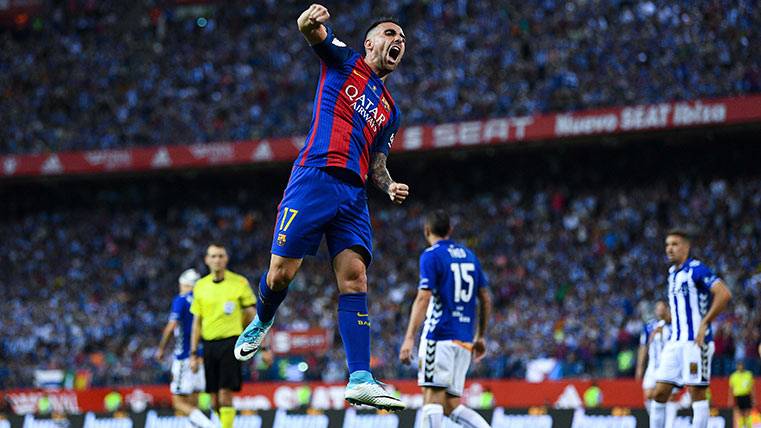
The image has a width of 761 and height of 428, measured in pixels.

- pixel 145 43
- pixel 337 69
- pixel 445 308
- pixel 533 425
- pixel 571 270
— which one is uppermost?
pixel 145 43

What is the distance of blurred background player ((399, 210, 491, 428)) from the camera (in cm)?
1048

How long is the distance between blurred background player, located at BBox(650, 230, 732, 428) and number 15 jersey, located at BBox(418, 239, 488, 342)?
2180mm

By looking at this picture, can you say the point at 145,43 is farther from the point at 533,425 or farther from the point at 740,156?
the point at 533,425

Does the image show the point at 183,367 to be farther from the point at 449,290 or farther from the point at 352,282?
the point at 352,282

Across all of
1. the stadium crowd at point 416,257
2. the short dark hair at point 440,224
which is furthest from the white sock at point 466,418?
the stadium crowd at point 416,257

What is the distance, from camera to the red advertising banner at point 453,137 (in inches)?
1105

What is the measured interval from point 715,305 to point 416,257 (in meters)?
20.1

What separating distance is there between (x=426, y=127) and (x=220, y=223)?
833 centimetres

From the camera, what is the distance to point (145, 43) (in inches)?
1556

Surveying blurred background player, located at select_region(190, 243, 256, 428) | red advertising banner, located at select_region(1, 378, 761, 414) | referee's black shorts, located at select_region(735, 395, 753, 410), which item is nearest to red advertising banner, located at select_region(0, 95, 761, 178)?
red advertising banner, located at select_region(1, 378, 761, 414)

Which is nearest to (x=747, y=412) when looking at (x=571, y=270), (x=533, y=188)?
(x=571, y=270)

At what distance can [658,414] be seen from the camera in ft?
37.1

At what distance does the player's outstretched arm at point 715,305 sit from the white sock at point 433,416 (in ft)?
9.29

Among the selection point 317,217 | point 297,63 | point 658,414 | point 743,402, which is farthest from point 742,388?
point 297,63
